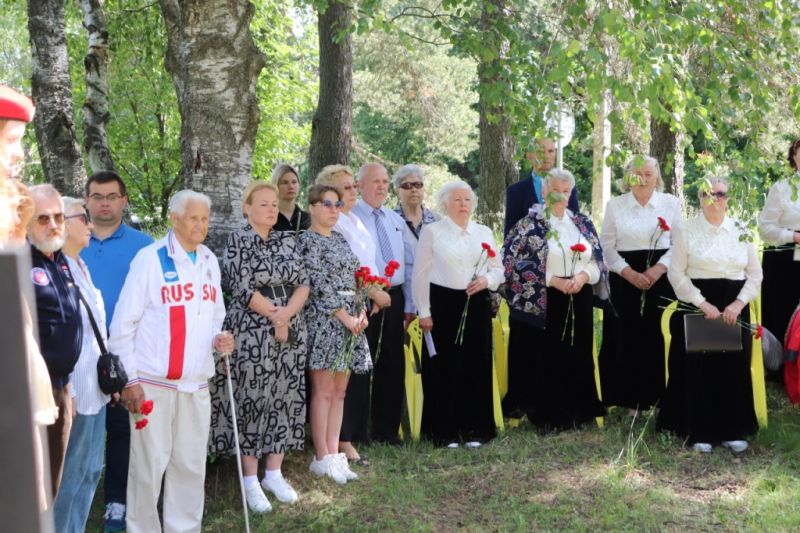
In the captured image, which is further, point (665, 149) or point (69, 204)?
point (665, 149)

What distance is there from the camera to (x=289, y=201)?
6383 millimetres

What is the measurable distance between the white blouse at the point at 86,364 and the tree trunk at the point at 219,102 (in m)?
1.70

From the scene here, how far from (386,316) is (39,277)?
10.4ft

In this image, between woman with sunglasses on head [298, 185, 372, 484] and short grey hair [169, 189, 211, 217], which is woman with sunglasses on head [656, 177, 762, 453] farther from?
short grey hair [169, 189, 211, 217]

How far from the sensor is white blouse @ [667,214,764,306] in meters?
6.28

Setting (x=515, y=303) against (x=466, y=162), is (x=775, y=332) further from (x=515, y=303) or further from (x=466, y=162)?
(x=466, y=162)

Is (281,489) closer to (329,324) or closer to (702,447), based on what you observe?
(329,324)

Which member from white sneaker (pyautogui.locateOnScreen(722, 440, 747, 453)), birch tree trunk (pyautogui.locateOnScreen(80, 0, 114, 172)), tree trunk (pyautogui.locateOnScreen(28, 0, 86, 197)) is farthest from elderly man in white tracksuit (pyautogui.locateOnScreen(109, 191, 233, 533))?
birch tree trunk (pyautogui.locateOnScreen(80, 0, 114, 172))

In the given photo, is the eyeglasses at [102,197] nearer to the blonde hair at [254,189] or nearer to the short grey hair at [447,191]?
the blonde hair at [254,189]

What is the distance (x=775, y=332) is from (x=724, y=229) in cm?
165

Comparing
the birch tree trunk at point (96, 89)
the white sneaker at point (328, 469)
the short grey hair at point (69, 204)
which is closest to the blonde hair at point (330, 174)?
the white sneaker at point (328, 469)

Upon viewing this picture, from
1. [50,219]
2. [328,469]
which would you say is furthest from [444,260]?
[50,219]

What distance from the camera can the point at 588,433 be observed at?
6.77 metres

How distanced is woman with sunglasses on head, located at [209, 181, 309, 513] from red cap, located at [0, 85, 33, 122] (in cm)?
262
